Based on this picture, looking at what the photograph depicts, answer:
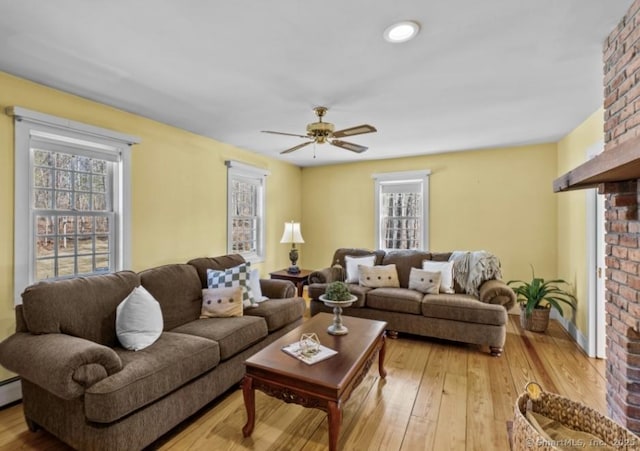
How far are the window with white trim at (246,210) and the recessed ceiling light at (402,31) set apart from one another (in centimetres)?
301

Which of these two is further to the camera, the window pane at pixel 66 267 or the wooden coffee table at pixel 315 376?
the window pane at pixel 66 267

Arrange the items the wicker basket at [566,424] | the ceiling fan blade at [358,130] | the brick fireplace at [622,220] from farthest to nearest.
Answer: the ceiling fan blade at [358,130] < the brick fireplace at [622,220] < the wicker basket at [566,424]

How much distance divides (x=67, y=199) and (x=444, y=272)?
400 centimetres

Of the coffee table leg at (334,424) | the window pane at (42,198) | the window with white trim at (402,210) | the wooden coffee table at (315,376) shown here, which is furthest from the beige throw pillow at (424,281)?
the window pane at (42,198)

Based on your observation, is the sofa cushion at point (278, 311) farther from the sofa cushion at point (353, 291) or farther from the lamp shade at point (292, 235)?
the lamp shade at point (292, 235)

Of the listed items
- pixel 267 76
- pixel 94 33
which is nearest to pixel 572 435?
pixel 267 76

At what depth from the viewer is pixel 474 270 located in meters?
3.71

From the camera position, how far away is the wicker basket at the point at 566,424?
3.19 ft

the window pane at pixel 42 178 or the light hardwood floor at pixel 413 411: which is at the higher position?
the window pane at pixel 42 178

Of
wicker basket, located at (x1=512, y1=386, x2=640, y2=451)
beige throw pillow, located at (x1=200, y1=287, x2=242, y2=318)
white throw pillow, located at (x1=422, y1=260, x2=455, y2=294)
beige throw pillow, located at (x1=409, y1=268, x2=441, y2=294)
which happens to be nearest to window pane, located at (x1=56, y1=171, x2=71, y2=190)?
beige throw pillow, located at (x1=200, y1=287, x2=242, y2=318)

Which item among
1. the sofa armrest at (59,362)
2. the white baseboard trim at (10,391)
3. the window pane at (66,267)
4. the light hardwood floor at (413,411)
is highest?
the window pane at (66,267)

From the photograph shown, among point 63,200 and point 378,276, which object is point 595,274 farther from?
point 63,200

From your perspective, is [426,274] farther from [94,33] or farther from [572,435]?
[94,33]

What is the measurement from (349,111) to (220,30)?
1.51 m
